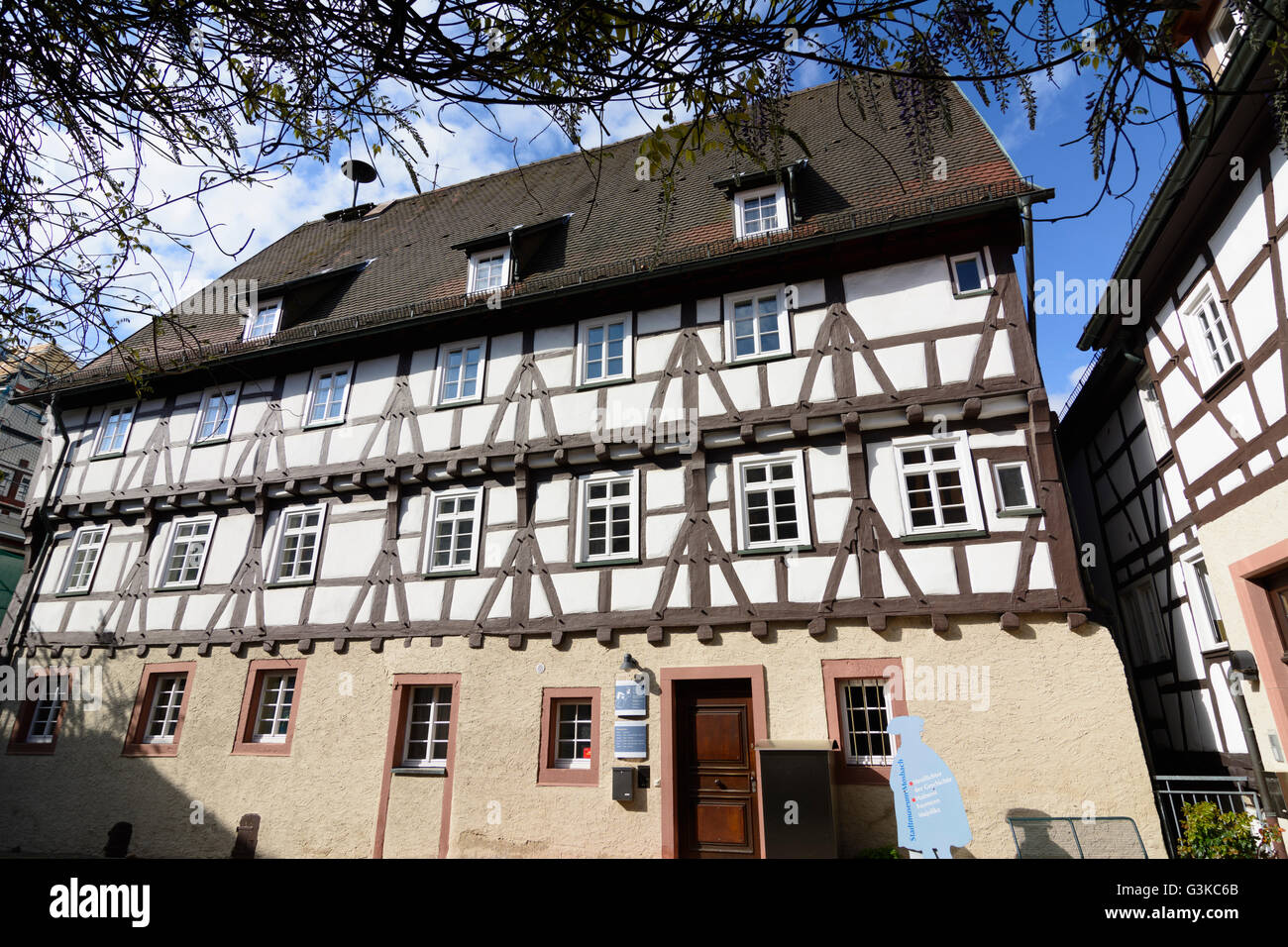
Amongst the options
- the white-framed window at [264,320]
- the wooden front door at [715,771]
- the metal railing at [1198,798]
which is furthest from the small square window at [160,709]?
the metal railing at [1198,798]

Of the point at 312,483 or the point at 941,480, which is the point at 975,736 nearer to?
the point at 941,480

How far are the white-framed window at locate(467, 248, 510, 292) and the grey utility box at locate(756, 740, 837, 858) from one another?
8955 mm

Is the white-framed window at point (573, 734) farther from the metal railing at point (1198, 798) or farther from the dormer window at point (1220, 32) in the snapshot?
the dormer window at point (1220, 32)

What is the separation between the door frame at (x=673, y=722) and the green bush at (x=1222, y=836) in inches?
168

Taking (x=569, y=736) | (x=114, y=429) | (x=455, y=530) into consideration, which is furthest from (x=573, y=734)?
(x=114, y=429)

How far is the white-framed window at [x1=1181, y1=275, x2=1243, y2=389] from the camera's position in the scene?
27.3 feet

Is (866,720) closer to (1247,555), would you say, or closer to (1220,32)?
(1247,555)

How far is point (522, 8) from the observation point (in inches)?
99.3

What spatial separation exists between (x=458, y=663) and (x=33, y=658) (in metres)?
9.23

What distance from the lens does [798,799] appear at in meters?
7.79

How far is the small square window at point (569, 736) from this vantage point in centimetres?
930
